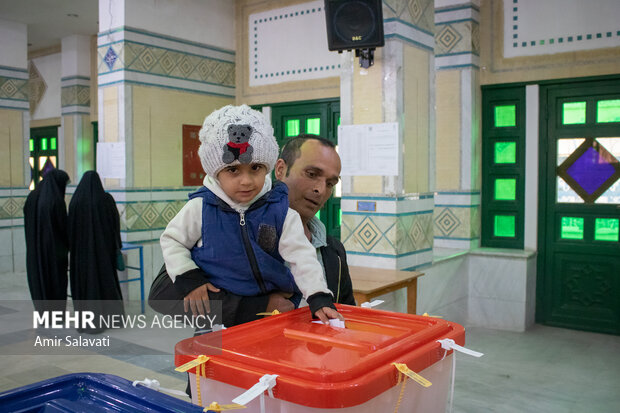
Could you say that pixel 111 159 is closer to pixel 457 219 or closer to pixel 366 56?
pixel 366 56

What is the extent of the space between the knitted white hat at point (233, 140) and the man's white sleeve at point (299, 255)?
157mm

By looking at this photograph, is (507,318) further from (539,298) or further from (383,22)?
(383,22)

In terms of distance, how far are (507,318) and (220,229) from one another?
4.19 metres

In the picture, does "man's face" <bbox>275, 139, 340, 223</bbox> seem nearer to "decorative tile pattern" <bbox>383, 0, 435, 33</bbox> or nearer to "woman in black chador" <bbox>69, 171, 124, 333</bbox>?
"decorative tile pattern" <bbox>383, 0, 435, 33</bbox>

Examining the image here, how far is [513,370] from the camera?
12.5 ft

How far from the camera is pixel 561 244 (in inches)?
191

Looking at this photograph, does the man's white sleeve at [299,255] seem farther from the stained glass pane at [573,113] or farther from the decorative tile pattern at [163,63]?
the decorative tile pattern at [163,63]

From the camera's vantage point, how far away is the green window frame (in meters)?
5.00

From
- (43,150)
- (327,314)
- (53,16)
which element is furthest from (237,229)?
(43,150)

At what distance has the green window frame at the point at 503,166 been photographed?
16.4 ft

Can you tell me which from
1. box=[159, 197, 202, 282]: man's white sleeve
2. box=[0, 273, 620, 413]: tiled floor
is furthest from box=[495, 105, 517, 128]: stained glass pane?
box=[159, 197, 202, 282]: man's white sleeve

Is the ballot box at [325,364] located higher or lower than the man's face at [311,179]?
lower

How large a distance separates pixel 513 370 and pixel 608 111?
2282 millimetres

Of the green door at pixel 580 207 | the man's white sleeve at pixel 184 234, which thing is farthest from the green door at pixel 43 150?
the man's white sleeve at pixel 184 234
